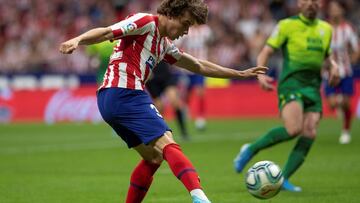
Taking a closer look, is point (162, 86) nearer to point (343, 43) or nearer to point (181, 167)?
point (343, 43)

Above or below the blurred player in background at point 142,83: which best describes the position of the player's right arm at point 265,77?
below

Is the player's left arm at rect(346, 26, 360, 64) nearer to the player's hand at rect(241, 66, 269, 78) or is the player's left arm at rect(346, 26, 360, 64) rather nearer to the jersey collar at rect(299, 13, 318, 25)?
the jersey collar at rect(299, 13, 318, 25)

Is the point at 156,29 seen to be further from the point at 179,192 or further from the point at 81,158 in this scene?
the point at 81,158

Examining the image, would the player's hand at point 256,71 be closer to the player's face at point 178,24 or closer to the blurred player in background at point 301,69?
the player's face at point 178,24

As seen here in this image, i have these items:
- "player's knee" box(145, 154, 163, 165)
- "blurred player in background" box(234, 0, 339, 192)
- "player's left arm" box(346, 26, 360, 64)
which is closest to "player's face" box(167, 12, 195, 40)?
"player's knee" box(145, 154, 163, 165)

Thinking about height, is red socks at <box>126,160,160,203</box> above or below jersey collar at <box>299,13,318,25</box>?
below

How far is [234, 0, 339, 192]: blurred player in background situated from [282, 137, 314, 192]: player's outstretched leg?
1cm

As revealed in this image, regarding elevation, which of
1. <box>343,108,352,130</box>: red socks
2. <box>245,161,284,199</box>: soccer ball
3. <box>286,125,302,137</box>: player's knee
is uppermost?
<box>245,161,284,199</box>: soccer ball

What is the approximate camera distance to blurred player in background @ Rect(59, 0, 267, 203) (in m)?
7.05

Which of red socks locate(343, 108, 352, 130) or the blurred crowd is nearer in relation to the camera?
red socks locate(343, 108, 352, 130)


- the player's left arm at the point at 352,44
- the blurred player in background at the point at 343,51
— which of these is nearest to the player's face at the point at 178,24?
the blurred player in background at the point at 343,51

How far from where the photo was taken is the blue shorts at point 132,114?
23.3ft

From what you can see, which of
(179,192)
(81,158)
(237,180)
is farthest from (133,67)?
(81,158)

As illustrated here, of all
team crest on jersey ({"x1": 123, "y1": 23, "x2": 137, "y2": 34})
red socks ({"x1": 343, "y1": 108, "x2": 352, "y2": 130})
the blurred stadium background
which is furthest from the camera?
red socks ({"x1": 343, "y1": 108, "x2": 352, "y2": 130})
